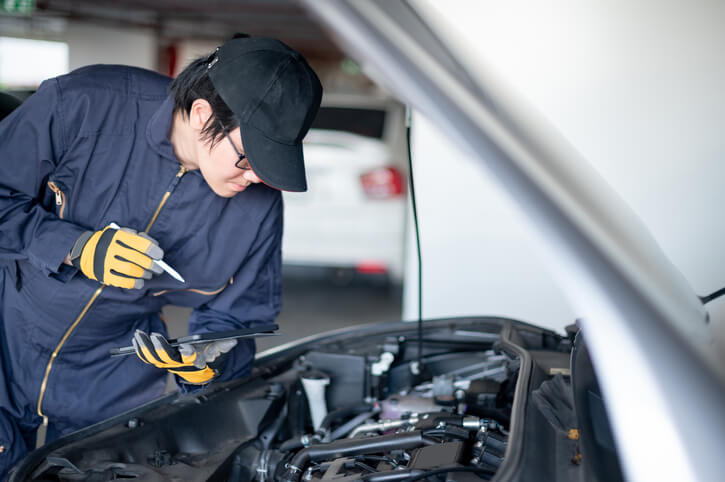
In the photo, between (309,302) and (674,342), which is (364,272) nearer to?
(309,302)

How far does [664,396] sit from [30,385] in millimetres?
1625

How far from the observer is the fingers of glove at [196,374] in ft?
5.55

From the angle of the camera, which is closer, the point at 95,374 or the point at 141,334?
the point at 141,334

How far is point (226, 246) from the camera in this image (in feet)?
6.14

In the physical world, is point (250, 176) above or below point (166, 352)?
above

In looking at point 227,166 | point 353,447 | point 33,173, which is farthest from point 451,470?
point 33,173

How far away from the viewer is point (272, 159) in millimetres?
1487

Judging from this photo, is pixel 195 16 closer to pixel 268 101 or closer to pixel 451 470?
pixel 268 101

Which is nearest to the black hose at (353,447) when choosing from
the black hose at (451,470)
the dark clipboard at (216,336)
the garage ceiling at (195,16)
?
the black hose at (451,470)

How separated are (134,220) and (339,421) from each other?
2.54ft

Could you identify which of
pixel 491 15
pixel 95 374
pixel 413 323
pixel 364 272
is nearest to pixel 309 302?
pixel 364 272

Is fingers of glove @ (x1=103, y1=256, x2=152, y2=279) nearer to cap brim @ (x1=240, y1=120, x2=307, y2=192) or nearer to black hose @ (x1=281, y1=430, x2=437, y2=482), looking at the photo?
cap brim @ (x1=240, y1=120, x2=307, y2=192)

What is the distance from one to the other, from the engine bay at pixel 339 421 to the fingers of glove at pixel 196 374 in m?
0.04

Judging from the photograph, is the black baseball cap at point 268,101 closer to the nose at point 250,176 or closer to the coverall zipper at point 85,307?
the nose at point 250,176
